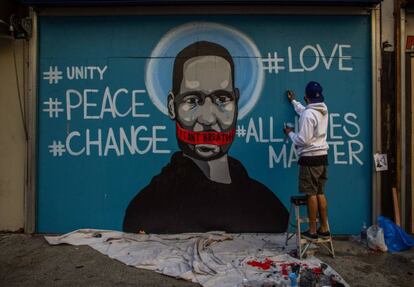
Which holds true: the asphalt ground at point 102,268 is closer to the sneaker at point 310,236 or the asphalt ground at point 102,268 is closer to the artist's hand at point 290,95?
the sneaker at point 310,236

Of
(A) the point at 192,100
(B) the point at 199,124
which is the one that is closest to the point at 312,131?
(B) the point at 199,124

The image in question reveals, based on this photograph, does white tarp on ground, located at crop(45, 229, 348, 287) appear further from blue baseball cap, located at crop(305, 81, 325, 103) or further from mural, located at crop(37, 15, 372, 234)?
blue baseball cap, located at crop(305, 81, 325, 103)

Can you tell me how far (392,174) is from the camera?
16.3 feet

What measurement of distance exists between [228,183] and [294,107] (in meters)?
1.39

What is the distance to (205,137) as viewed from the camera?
5004mm

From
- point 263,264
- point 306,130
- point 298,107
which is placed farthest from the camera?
point 298,107

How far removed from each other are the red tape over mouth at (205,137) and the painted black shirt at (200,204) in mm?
240

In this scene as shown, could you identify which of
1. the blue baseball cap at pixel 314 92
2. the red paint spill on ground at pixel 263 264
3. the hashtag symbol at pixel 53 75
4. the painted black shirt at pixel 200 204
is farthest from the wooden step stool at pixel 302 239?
the hashtag symbol at pixel 53 75

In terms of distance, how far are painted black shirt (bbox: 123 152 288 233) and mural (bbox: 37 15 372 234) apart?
0.05 feet

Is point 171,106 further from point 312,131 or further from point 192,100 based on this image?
point 312,131

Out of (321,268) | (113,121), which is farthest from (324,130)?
(113,121)

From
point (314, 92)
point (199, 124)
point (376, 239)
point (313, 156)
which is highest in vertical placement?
point (314, 92)

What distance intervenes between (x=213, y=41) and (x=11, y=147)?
323 cm

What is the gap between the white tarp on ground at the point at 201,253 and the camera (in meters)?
3.66
